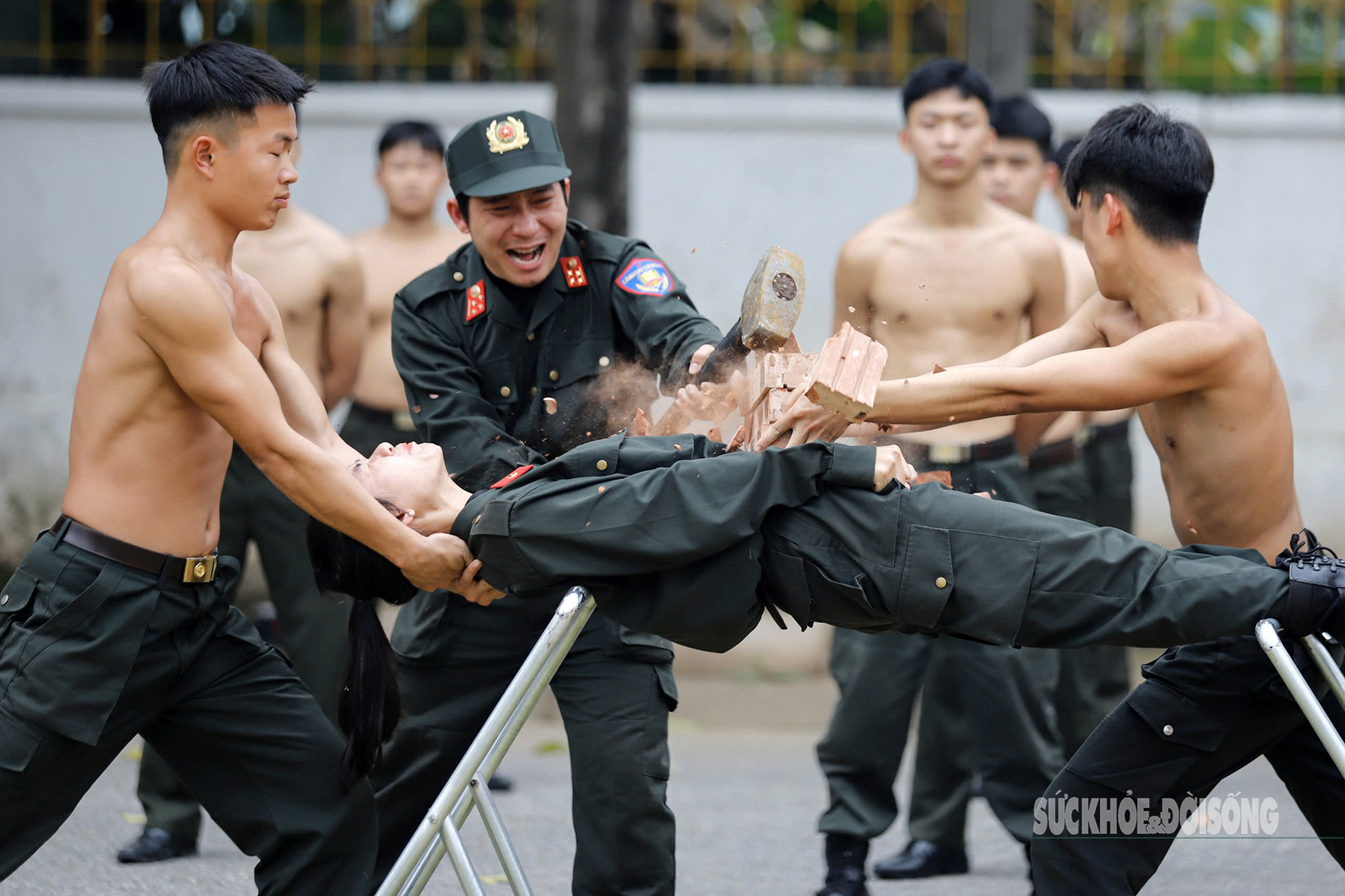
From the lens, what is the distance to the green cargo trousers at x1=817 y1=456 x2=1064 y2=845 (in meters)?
4.26

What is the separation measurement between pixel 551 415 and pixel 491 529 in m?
0.95

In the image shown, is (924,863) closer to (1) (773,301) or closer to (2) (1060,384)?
(2) (1060,384)

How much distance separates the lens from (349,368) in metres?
5.35

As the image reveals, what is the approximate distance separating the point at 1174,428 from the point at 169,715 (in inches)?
86.5

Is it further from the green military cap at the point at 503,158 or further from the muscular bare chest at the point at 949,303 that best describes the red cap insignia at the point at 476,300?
the muscular bare chest at the point at 949,303

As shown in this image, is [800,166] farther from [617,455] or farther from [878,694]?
[617,455]

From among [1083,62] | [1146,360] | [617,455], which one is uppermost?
[1083,62]

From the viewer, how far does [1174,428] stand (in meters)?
3.18

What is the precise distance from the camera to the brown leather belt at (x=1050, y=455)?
17.1 ft

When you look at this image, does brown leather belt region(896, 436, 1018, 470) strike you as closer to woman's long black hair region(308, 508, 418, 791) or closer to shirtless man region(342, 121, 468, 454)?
woman's long black hair region(308, 508, 418, 791)

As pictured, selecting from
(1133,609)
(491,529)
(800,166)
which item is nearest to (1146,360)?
(1133,609)

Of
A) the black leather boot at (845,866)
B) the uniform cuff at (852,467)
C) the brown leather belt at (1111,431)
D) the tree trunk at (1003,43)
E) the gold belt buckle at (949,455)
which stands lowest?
the black leather boot at (845,866)

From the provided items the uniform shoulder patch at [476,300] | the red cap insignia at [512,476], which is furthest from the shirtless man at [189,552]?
the uniform shoulder patch at [476,300]

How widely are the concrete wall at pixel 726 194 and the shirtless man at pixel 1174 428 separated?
13.9 feet
